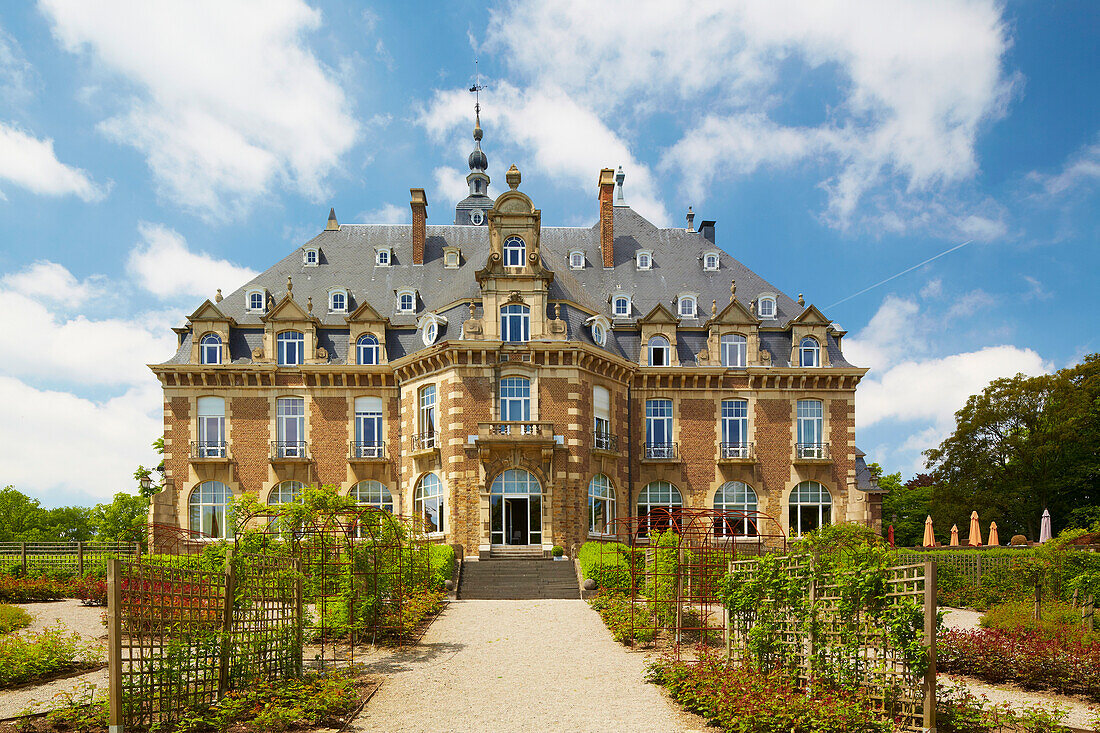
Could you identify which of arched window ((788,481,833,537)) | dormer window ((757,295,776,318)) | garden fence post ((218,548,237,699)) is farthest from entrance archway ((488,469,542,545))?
garden fence post ((218,548,237,699))

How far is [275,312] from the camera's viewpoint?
35.4 meters

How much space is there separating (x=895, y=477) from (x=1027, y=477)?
2362 cm

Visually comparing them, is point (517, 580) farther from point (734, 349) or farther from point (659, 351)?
point (734, 349)

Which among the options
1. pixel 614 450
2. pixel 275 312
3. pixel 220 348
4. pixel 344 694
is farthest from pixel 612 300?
pixel 344 694

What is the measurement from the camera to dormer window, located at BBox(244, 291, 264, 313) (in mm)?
37031

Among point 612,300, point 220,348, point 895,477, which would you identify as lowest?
point 895,477

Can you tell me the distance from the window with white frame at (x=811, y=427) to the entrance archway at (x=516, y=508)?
12699 mm

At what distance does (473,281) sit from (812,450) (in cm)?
1671

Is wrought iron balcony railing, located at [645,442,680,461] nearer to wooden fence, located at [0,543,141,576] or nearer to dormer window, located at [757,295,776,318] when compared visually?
dormer window, located at [757,295,776,318]

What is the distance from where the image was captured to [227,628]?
37.9ft

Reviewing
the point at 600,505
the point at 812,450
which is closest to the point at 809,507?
the point at 812,450

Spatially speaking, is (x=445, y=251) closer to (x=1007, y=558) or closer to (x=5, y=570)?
(x=5, y=570)

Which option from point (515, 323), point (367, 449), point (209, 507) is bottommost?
point (209, 507)

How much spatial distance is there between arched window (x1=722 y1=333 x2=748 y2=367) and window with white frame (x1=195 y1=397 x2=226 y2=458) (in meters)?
22.1
